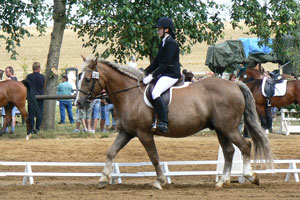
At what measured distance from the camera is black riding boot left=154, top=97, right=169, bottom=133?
9.50 meters

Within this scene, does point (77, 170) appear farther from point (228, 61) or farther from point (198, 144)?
point (228, 61)

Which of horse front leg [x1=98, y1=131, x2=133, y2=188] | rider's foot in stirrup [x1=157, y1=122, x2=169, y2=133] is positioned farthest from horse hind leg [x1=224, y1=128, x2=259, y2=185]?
horse front leg [x1=98, y1=131, x2=133, y2=188]

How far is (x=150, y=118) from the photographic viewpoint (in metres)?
9.66

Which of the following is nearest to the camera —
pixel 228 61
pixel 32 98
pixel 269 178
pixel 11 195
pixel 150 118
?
pixel 11 195

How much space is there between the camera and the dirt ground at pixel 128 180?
8.91 m

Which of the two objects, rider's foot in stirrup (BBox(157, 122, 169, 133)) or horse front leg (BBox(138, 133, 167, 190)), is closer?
rider's foot in stirrup (BBox(157, 122, 169, 133))

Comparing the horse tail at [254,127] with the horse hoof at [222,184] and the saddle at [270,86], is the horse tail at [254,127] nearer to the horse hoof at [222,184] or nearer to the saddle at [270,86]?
the horse hoof at [222,184]

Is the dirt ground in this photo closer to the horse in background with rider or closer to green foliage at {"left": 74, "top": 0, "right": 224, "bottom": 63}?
the horse in background with rider

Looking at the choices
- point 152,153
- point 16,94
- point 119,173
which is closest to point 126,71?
point 152,153

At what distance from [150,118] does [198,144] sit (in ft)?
20.7

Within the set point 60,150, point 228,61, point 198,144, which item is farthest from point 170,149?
point 228,61

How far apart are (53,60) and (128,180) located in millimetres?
9713

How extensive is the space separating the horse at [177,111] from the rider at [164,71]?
0.61 ft

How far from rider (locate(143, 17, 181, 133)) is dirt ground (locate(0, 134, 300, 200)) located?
1.25m
